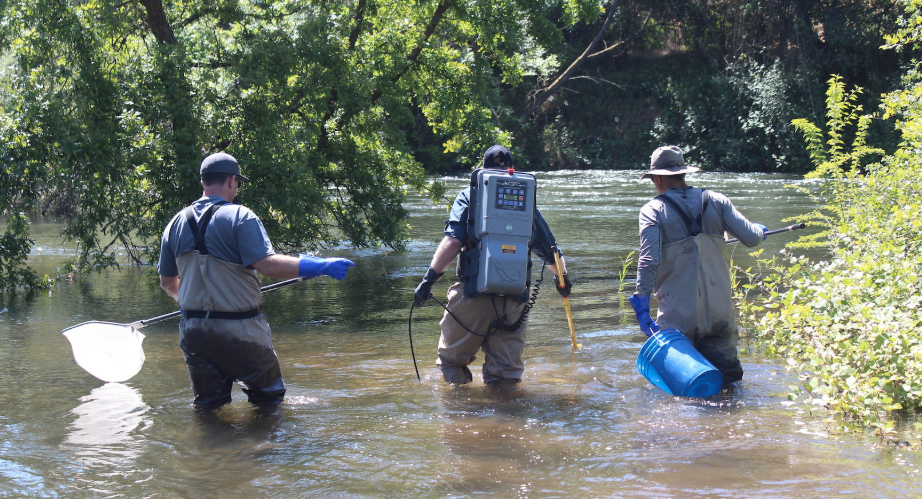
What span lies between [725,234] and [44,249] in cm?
1479

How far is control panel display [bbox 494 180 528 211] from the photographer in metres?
5.47

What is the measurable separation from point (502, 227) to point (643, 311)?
1.03m

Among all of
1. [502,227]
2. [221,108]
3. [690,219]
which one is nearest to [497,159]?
[502,227]

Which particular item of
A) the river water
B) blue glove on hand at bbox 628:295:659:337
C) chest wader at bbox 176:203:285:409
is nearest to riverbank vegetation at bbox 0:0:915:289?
the river water

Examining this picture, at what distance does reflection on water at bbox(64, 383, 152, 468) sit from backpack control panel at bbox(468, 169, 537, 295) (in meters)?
2.31

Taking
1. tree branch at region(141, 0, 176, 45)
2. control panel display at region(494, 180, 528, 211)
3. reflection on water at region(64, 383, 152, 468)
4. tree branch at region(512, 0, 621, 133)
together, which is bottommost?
reflection on water at region(64, 383, 152, 468)

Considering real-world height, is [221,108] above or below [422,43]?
below

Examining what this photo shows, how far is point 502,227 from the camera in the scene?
5.48 meters

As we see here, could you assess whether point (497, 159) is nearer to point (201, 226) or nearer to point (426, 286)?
point (426, 286)

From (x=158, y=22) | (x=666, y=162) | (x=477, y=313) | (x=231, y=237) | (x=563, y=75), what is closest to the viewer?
(x=231, y=237)

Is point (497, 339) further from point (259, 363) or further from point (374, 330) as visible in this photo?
point (374, 330)

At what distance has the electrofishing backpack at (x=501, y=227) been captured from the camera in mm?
5457

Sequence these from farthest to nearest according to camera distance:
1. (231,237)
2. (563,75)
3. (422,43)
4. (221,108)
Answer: (563,75)
(422,43)
(221,108)
(231,237)

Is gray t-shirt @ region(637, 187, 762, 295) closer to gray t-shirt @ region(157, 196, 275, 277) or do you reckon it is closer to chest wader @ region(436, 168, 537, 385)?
chest wader @ region(436, 168, 537, 385)
